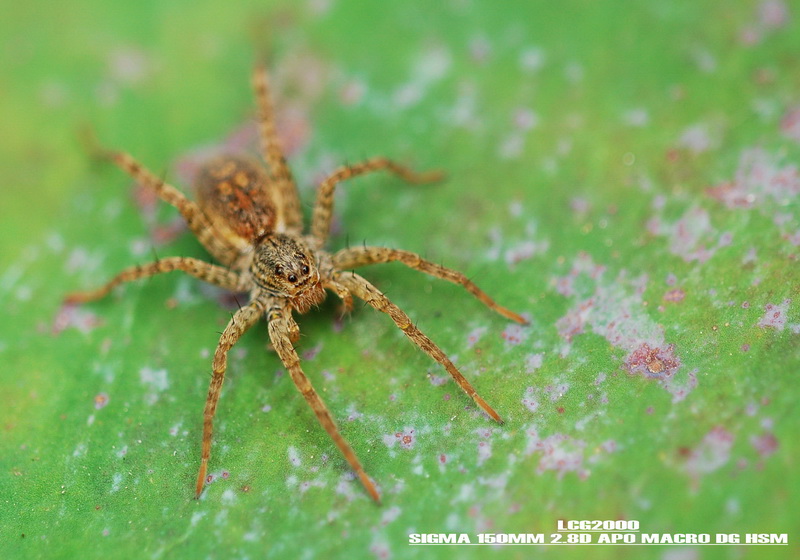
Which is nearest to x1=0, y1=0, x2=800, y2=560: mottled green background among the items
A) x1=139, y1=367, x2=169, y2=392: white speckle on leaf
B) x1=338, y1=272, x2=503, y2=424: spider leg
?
x1=139, y1=367, x2=169, y2=392: white speckle on leaf

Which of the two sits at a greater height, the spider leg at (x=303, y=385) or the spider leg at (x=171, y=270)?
the spider leg at (x=171, y=270)

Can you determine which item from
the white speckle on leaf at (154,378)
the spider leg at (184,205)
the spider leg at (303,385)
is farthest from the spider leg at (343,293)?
the white speckle on leaf at (154,378)

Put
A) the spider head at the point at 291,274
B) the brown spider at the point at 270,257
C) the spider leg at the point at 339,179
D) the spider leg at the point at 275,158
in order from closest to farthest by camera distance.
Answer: the brown spider at the point at 270,257, the spider head at the point at 291,274, the spider leg at the point at 339,179, the spider leg at the point at 275,158

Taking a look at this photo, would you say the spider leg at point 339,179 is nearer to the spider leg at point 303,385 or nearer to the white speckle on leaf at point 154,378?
the spider leg at point 303,385

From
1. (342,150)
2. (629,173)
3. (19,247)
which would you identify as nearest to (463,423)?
(629,173)

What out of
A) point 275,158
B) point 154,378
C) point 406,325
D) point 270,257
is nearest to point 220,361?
point 154,378

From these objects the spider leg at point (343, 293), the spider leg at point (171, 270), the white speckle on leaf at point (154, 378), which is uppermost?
the spider leg at point (171, 270)

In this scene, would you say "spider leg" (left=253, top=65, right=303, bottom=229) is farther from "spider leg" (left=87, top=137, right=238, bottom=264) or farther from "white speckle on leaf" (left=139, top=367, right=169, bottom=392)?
"white speckle on leaf" (left=139, top=367, right=169, bottom=392)

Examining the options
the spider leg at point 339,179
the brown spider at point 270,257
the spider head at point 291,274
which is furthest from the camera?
the spider leg at point 339,179
